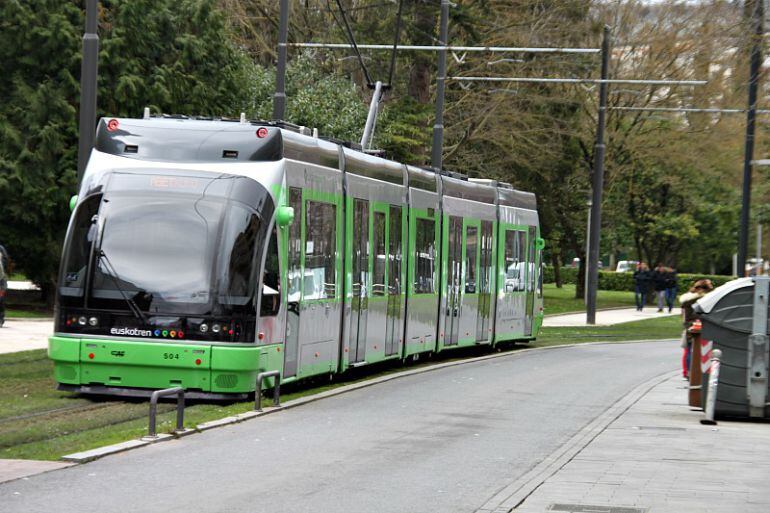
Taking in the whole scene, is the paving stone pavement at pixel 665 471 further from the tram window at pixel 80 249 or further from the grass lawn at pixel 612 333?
the grass lawn at pixel 612 333

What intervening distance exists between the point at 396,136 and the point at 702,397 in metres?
23.0

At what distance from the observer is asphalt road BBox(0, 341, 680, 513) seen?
10.1 m

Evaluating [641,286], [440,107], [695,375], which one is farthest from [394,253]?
[641,286]

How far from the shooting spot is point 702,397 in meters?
17.6

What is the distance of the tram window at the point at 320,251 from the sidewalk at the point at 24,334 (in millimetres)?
6316

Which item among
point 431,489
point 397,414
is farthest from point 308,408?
point 431,489

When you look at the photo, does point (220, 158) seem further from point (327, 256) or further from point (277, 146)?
point (327, 256)

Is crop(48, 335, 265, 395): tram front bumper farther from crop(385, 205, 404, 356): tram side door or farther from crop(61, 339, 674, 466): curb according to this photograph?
crop(385, 205, 404, 356): tram side door

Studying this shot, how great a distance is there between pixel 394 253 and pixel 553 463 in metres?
9.77

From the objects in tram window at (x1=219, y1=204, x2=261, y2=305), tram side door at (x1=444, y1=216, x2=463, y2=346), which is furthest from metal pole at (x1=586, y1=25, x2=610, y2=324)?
tram window at (x1=219, y1=204, x2=261, y2=305)

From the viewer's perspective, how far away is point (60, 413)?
15.1 m

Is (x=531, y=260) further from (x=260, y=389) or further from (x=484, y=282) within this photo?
(x=260, y=389)

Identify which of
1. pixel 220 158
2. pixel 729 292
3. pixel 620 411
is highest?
pixel 220 158

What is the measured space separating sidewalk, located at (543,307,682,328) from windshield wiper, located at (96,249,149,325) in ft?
93.9
